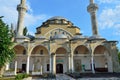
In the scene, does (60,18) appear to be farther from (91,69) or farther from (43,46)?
(91,69)

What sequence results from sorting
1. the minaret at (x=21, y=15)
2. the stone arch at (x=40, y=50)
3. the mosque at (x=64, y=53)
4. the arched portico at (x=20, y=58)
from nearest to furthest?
the mosque at (x=64, y=53) < the arched portico at (x=20, y=58) < the stone arch at (x=40, y=50) < the minaret at (x=21, y=15)

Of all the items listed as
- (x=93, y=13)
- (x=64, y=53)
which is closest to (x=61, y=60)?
(x=64, y=53)

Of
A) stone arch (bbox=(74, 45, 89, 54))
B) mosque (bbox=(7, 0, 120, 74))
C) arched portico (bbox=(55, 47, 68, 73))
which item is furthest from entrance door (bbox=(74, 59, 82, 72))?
arched portico (bbox=(55, 47, 68, 73))

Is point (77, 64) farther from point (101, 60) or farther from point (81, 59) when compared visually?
point (101, 60)

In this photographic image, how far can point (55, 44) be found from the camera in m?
23.4

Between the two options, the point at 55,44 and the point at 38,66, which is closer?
the point at 55,44

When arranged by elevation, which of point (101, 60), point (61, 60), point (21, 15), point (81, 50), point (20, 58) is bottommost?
point (101, 60)

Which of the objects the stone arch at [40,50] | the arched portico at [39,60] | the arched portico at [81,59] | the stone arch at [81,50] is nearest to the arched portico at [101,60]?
the arched portico at [81,59]

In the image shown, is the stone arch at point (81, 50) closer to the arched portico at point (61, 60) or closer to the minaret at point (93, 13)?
the arched portico at point (61, 60)

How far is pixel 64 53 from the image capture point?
25281 mm

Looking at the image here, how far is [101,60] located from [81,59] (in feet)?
11.5

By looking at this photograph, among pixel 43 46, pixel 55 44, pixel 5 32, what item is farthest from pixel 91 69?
pixel 5 32

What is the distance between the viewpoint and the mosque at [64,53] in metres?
23.2

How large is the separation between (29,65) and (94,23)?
13.5 meters
